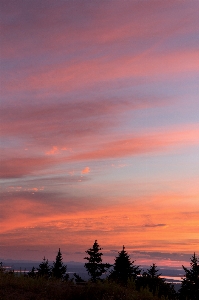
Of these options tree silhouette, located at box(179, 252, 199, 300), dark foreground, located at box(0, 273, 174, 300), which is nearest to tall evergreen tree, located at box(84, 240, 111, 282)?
tree silhouette, located at box(179, 252, 199, 300)

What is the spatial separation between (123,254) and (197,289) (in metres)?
11.0

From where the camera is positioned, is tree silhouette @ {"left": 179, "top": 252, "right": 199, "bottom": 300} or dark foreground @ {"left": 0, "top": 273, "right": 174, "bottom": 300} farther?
tree silhouette @ {"left": 179, "top": 252, "right": 199, "bottom": 300}

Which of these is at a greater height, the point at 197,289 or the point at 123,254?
the point at 123,254

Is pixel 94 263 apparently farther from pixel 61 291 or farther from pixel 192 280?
pixel 61 291

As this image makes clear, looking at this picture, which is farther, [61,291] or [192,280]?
[192,280]

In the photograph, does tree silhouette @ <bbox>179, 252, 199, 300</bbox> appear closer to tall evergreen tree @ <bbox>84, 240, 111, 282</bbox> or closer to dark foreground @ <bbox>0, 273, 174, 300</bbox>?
tall evergreen tree @ <bbox>84, 240, 111, 282</bbox>

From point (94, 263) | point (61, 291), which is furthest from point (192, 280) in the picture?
point (61, 291)

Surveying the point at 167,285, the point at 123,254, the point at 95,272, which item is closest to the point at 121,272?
the point at 123,254

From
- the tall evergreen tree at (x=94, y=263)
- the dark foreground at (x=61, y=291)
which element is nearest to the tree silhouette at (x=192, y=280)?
the tall evergreen tree at (x=94, y=263)

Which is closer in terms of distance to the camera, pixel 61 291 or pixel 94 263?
pixel 61 291

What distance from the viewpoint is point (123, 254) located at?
5316cm

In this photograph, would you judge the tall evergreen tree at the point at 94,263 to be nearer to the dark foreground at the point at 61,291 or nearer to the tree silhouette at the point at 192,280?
the tree silhouette at the point at 192,280

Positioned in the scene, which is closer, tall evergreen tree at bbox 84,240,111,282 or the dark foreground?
the dark foreground

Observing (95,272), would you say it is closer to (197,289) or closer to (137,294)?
(197,289)
